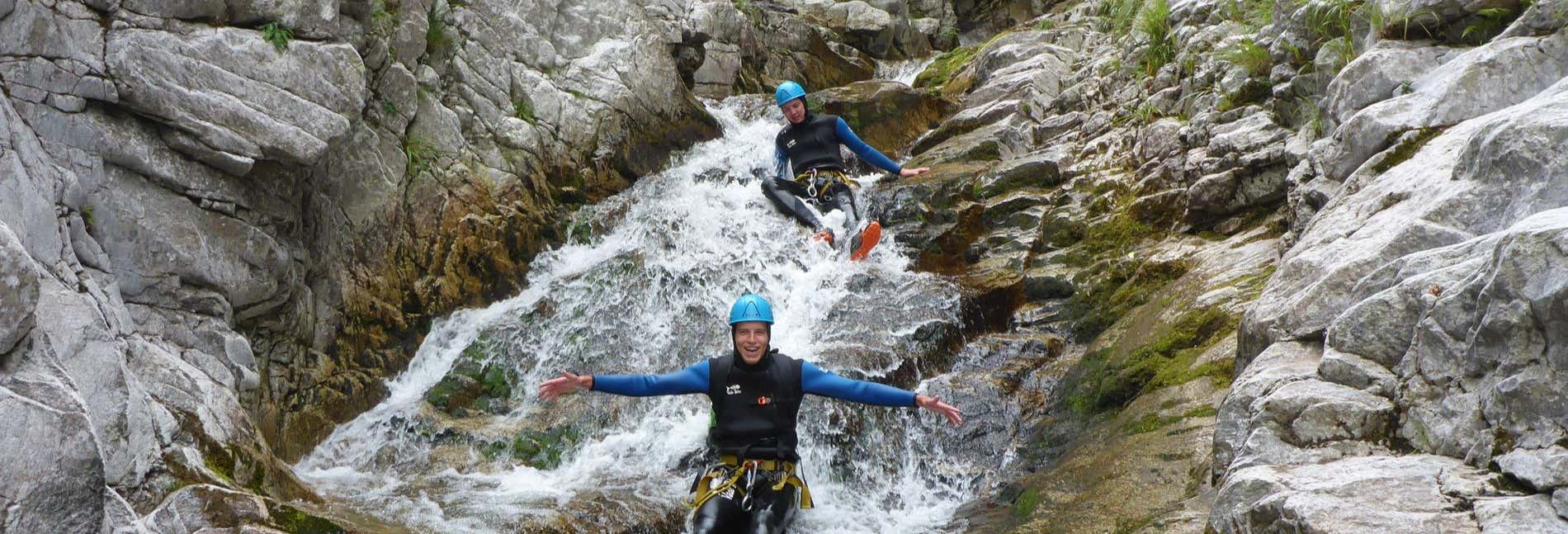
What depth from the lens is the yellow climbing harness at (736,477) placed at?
5891 millimetres

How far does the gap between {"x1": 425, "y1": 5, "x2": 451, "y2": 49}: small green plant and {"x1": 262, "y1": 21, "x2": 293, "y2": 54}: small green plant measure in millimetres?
2954

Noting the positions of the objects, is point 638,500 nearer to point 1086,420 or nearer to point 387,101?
point 1086,420

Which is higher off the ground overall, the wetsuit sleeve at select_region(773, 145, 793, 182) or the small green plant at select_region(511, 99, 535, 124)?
the small green plant at select_region(511, 99, 535, 124)

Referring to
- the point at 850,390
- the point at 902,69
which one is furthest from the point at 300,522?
the point at 902,69

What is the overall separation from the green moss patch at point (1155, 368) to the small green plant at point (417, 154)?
726 centimetres

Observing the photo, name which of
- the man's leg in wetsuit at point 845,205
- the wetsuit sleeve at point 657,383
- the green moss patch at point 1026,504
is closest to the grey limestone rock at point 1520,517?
the green moss patch at point 1026,504

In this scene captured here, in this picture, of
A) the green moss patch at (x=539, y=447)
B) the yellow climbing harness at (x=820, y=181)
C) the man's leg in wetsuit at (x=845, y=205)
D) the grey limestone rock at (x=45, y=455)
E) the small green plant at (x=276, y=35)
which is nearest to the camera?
the grey limestone rock at (x=45, y=455)

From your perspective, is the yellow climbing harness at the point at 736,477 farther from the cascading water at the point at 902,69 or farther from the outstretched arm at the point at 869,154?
the cascading water at the point at 902,69

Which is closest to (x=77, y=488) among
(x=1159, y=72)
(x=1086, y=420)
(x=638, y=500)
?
(x=638, y=500)

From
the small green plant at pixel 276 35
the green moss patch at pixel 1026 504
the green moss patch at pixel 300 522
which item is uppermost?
the small green plant at pixel 276 35

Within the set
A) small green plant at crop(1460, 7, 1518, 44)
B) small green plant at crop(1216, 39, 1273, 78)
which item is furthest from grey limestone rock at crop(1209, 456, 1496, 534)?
small green plant at crop(1216, 39, 1273, 78)

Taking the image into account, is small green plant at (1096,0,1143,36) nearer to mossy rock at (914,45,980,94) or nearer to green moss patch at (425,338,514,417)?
mossy rock at (914,45,980,94)

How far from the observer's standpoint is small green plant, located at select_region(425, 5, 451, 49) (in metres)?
11.9

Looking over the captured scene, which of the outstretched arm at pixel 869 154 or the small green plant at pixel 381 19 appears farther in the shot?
the outstretched arm at pixel 869 154
